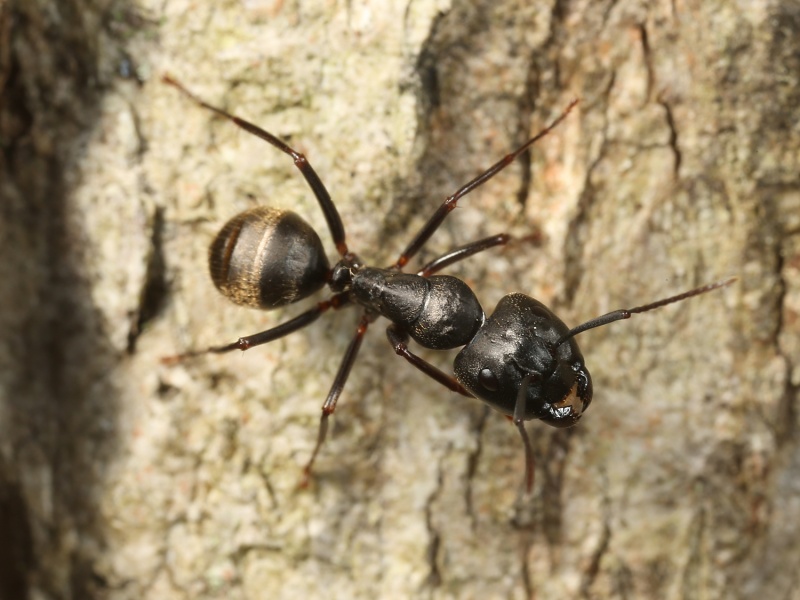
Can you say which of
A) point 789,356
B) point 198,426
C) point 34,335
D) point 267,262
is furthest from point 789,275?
point 34,335

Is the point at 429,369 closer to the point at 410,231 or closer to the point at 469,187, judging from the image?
the point at 410,231

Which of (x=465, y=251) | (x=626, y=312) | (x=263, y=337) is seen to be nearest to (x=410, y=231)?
(x=465, y=251)

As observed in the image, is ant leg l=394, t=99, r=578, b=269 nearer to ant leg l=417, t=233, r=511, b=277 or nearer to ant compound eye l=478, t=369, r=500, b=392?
ant leg l=417, t=233, r=511, b=277

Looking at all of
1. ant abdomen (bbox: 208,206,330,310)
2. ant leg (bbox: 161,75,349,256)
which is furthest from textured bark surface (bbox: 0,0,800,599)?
ant abdomen (bbox: 208,206,330,310)

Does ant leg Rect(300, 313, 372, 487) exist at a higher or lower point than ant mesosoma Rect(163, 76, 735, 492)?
lower

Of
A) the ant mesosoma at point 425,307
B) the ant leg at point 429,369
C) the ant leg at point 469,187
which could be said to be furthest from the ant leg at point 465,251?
the ant leg at point 429,369

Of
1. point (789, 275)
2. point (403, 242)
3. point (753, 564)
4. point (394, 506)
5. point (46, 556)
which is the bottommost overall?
point (46, 556)

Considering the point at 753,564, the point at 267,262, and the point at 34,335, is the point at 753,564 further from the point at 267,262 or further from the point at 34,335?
the point at 34,335
